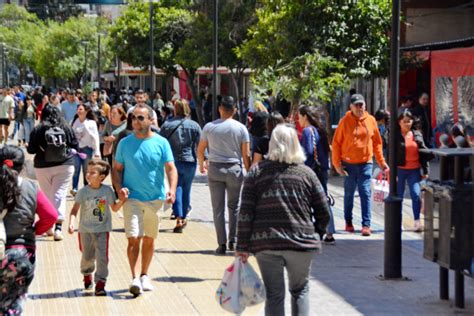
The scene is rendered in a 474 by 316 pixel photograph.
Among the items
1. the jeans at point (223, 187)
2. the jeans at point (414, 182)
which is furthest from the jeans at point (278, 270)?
the jeans at point (414, 182)

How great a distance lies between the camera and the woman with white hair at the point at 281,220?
7.50 m

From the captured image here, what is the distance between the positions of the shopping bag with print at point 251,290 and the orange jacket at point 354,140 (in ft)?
21.4

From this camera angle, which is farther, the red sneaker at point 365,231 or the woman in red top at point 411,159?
the woman in red top at point 411,159

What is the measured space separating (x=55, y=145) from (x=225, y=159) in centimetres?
228

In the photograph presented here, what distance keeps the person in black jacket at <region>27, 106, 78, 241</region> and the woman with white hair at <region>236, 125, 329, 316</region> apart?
6.08 meters

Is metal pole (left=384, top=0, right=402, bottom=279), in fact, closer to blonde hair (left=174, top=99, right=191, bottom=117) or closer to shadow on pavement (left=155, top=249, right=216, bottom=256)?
shadow on pavement (left=155, top=249, right=216, bottom=256)

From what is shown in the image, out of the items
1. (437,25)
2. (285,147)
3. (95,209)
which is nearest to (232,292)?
(285,147)

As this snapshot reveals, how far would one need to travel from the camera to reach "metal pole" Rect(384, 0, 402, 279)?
10609 millimetres

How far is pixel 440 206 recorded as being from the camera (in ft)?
30.6

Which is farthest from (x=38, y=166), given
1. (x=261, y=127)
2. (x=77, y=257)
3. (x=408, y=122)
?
(x=408, y=122)

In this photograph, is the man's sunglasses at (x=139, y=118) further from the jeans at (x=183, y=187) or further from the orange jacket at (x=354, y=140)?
the orange jacket at (x=354, y=140)

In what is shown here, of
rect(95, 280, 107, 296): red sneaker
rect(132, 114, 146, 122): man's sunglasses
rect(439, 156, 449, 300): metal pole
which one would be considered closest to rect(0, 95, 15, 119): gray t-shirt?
rect(132, 114, 146, 122): man's sunglasses

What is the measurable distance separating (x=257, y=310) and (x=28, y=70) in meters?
134

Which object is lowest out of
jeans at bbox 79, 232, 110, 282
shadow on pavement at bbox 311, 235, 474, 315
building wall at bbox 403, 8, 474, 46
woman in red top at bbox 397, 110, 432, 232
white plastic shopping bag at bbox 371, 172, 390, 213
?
shadow on pavement at bbox 311, 235, 474, 315
